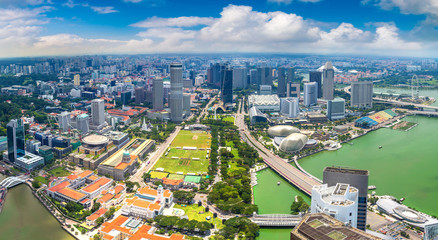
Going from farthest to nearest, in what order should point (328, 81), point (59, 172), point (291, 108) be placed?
1. point (328, 81)
2. point (291, 108)
3. point (59, 172)

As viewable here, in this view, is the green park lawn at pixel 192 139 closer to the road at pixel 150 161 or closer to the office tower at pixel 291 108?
the road at pixel 150 161

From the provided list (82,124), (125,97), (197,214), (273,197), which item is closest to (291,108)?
(273,197)

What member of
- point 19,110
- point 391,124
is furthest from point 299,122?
point 19,110

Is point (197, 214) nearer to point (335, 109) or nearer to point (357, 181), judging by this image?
point (357, 181)

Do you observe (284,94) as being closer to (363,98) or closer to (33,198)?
(363,98)

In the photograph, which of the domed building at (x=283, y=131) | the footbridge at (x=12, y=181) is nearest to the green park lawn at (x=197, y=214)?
the footbridge at (x=12, y=181)

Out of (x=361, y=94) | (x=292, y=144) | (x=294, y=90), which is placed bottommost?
(x=292, y=144)
